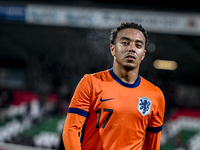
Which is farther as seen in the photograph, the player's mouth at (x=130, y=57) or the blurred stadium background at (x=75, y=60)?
the blurred stadium background at (x=75, y=60)

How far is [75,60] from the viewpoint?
986cm

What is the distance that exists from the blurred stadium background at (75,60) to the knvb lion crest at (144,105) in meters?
4.10

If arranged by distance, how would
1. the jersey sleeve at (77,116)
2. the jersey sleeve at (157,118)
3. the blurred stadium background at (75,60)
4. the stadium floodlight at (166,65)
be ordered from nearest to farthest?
the jersey sleeve at (77,116)
the jersey sleeve at (157,118)
the blurred stadium background at (75,60)
the stadium floodlight at (166,65)

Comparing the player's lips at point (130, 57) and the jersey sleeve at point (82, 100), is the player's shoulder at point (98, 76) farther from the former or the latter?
the player's lips at point (130, 57)

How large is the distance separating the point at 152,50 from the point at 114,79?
306 inches

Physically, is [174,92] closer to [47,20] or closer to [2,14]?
[47,20]

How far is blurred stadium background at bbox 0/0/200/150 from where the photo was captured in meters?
7.65

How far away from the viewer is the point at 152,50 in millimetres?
9445

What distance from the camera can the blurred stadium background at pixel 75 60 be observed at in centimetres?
765

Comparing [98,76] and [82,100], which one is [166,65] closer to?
[98,76]

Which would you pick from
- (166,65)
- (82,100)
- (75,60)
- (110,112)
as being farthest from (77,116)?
(166,65)

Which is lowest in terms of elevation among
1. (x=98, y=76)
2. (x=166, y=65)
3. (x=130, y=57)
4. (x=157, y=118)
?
(x=166, y=65)

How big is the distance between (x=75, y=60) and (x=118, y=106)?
8.17 meters

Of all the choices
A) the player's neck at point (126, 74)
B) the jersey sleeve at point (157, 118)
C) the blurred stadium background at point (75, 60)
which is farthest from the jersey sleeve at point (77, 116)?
the blurred stadium background at point (75, 60)
